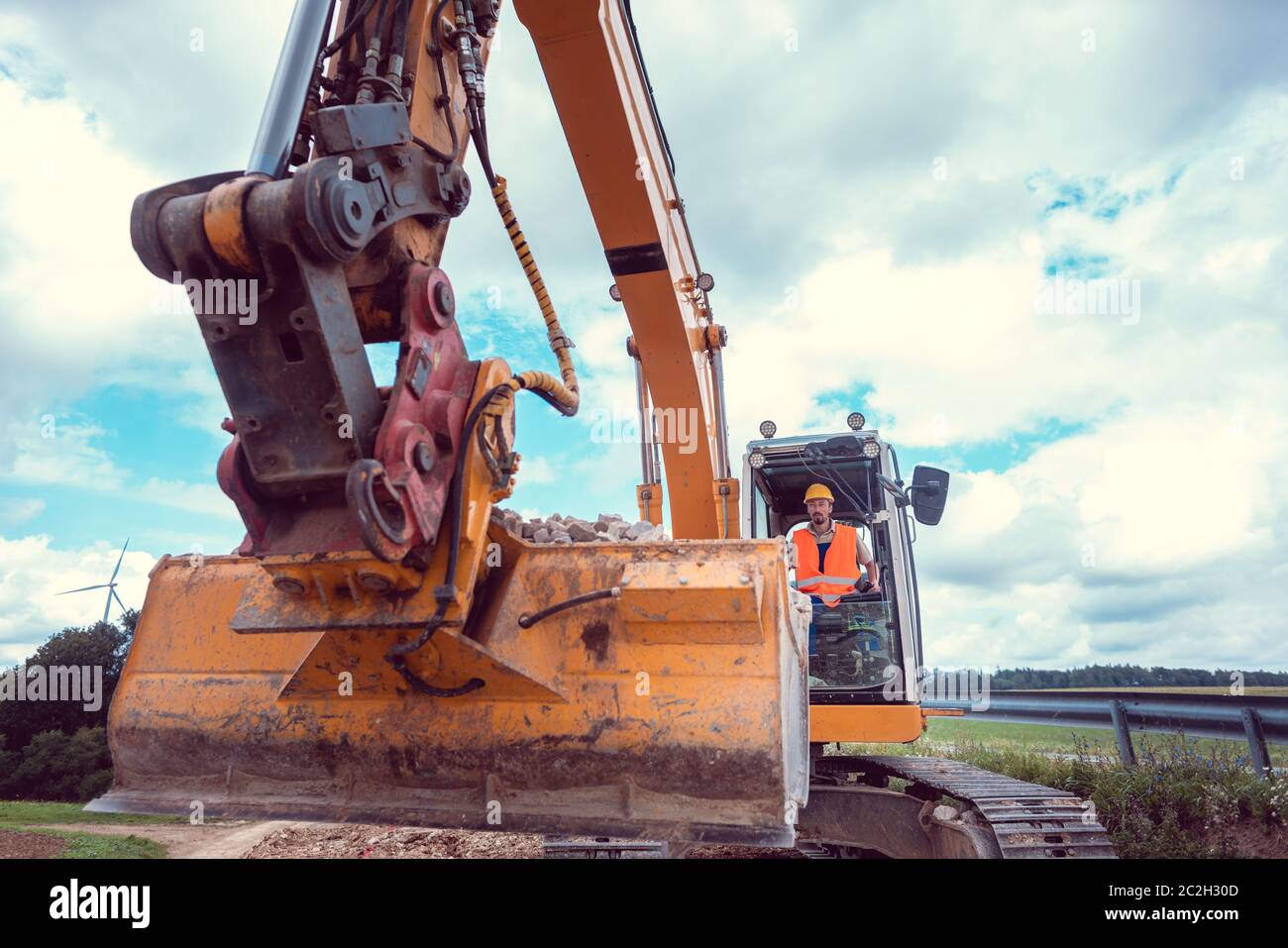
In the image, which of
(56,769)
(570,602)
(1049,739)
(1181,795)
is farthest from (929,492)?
(56,769)

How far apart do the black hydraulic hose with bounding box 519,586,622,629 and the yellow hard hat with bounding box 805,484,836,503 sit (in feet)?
11.6

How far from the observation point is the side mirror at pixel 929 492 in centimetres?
552

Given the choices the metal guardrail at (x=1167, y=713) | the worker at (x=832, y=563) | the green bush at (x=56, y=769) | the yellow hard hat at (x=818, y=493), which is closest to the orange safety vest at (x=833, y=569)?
the worker at (x=832, y=563)

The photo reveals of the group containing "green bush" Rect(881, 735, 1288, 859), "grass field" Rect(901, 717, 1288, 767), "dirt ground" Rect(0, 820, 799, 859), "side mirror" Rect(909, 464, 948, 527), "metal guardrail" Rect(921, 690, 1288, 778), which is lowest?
"dirt ground" Rect(0, 820, 799, 859)

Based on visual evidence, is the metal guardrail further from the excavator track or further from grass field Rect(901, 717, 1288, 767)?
the excavator track

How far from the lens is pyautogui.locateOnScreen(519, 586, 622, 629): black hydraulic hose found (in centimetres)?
296

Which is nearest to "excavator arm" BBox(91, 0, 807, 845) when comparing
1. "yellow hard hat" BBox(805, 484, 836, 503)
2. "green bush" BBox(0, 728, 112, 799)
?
"yellow hard hat" BBox(805, 484, 836, 503)

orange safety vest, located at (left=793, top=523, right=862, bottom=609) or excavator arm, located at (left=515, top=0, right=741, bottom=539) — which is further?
orange safety vest, located at (left=793, top=523, right=862, bottom=609)

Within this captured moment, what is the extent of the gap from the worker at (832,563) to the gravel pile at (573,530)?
93.9 inches

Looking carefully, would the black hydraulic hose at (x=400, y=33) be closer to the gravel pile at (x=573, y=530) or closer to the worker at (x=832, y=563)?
the gravel pile at (x=573, y=530)

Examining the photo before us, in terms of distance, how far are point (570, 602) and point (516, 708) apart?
39 centimetres

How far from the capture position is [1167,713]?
7371 mm

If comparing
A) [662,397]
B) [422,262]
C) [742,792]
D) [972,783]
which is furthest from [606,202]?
[972,783]

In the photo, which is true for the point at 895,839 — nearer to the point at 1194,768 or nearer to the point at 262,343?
the point at 1194,768
